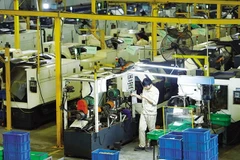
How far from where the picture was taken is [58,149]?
49.9ft

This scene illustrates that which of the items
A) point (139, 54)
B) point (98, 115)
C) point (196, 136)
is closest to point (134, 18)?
point (98, 115)

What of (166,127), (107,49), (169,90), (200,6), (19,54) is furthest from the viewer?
(200,6)

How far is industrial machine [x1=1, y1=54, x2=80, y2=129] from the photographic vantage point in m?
16.2

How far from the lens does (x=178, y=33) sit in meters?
14.4

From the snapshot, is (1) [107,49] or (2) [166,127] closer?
(2) [166,127]

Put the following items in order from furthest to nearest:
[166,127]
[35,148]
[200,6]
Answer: [200,6], [35,148], [166,127]

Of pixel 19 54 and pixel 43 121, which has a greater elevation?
pixel 19 54

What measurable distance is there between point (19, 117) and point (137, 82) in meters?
3.43

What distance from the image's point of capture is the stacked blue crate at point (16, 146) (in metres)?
12.7

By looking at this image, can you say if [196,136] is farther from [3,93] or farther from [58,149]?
[3,93]

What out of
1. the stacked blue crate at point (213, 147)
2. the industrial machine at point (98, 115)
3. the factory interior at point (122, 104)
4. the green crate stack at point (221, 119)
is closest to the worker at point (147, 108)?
the factory interior at point (122, 104)

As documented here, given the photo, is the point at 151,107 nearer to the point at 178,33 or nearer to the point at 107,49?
the point at 178,33

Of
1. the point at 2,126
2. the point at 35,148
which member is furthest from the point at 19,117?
the point at 35,148

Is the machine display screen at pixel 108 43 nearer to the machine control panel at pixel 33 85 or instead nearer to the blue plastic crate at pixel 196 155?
the machine control panel at pixel 33 85
